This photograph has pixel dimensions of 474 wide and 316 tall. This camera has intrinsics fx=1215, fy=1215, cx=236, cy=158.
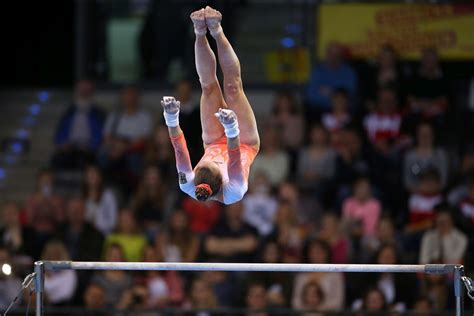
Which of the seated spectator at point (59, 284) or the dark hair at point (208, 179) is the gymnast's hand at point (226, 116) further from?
the seated spectator at point (59, 284)

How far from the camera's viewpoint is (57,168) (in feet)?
47.7

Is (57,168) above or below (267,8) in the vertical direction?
below

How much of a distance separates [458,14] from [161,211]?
456 cm

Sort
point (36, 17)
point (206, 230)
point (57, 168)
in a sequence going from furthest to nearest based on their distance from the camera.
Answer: point (36, 17)
point (57, 168)
point (206, 230)

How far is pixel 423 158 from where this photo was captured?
1336 cm

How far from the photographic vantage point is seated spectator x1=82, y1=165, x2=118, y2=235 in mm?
13555

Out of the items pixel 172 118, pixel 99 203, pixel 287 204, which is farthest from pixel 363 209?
pixel 172 118

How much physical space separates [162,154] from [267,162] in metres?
1.24

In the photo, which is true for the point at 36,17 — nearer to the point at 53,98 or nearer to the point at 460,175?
the point at 53,98

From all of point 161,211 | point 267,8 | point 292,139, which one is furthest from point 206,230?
point 267,8

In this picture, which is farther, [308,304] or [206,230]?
[206,230]

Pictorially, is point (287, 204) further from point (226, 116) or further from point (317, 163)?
point (226, 116)

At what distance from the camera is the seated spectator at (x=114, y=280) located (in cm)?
1256

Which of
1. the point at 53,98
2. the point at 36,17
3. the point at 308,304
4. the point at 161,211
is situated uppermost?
the point at 36,17
